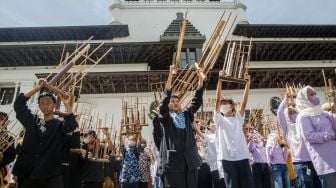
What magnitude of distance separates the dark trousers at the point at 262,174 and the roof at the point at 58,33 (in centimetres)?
1634

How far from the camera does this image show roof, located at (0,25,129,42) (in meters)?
21.1

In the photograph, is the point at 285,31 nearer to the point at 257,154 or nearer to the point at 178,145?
the point at 257,154

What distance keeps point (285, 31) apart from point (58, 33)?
16.8m

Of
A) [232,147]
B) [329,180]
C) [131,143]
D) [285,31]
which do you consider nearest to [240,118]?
[232,147]

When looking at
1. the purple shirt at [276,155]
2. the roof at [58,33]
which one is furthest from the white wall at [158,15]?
the purple shirt at [276,155]

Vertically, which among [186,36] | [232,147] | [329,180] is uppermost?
[186,36]

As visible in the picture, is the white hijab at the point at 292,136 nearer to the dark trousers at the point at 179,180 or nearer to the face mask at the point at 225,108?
the face mask at the point at 225,108

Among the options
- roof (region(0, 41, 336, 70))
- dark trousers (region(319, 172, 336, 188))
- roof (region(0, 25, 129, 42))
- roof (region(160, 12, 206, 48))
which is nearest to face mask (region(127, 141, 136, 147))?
dark trousers (region(319, 172, 336, 188))

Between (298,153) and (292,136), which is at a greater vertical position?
(292,136)

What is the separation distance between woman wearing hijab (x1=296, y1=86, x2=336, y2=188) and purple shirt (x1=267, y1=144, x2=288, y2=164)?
11.4 ft

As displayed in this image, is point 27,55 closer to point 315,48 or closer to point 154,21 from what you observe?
point 154,21

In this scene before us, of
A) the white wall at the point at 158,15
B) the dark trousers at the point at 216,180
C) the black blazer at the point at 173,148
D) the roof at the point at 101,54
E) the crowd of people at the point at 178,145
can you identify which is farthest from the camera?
the white wall at the point at 158,15

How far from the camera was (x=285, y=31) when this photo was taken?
23047 millimetres

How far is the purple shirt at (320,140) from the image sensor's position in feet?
13.6
